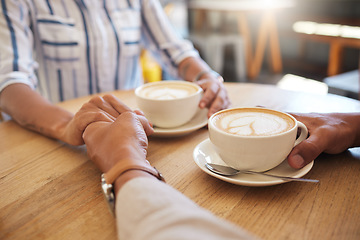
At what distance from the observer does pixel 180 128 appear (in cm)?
90

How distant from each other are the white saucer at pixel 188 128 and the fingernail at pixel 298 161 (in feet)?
1.02

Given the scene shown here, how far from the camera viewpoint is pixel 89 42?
4.59 ft

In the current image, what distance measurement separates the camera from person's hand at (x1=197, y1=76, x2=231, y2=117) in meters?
0.96

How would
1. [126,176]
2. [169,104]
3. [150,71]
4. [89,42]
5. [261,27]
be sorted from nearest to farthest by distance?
[126,176], [169,104], [89,42], [150,71], [261,27]

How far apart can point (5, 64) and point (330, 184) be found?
40.2 inches

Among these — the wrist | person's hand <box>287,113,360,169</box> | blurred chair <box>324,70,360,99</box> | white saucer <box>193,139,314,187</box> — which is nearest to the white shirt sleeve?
the wrist

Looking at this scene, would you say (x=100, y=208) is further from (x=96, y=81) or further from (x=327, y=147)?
(x=96, y=81)

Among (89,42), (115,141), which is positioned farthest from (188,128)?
(89,42)

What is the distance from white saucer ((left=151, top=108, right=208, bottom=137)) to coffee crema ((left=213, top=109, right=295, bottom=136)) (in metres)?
0.17

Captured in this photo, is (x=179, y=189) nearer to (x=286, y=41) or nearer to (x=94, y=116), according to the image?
(x=94, y=116)

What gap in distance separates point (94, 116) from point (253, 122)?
360 millimetres

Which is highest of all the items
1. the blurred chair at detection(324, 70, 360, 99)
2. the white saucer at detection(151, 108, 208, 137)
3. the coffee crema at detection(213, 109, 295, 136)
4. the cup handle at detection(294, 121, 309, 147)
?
the coffee crema at detection(213, 109, 295, 136)

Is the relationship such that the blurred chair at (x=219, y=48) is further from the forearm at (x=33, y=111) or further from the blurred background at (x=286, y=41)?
the forearm at (x=33, y=111)

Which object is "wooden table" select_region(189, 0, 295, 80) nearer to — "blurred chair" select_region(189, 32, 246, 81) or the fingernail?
"blurred chair" select_region(189, 32, 246, 81)
